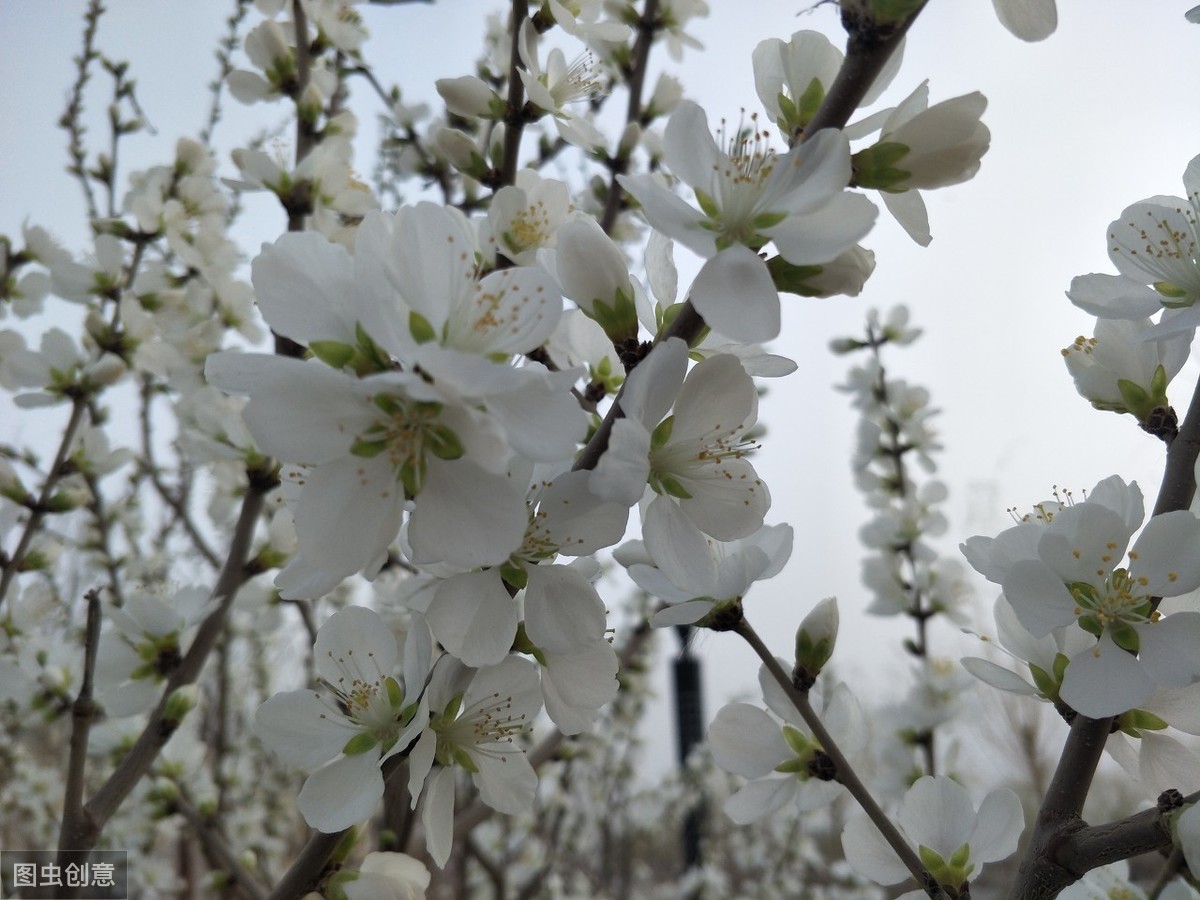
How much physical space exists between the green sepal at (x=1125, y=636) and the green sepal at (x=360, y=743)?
0.71 metres

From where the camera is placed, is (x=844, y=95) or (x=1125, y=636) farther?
(x=1125, y=636)

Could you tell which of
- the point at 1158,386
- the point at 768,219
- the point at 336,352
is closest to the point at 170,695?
the point at 336,352

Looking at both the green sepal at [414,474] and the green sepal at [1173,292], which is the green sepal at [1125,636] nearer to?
the green sepal at [1173,292]

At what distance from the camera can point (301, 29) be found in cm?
175

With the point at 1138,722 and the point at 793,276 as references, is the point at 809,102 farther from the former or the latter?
the point at 1138,722

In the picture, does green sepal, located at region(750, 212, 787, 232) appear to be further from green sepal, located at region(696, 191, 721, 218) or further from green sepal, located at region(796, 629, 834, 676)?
green sepal, located at region(796, 629, 834, 676)

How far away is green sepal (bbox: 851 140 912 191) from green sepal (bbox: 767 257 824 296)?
90mm

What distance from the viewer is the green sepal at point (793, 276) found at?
2.40ft

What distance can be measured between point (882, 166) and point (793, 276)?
0.12m

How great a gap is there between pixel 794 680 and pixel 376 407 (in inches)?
25.0

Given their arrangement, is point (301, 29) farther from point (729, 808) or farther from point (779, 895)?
point (779, 895)

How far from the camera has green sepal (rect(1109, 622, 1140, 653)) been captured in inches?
32.0

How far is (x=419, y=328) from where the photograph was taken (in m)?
0.67

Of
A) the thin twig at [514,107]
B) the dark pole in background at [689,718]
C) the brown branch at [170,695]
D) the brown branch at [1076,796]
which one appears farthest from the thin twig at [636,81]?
the dark pole in background at [689,718]
